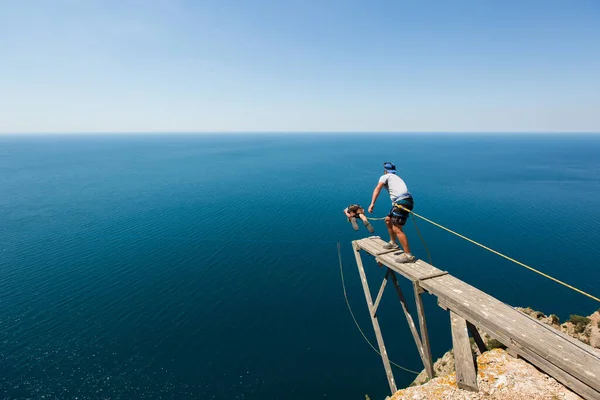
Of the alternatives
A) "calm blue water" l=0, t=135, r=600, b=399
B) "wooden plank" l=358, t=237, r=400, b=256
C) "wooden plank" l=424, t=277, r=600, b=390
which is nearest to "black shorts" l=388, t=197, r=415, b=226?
"wooden plank" l=358, t=237, r=400, b=256

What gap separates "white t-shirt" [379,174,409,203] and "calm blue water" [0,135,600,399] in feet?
52.4

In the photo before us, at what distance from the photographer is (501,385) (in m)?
5.82

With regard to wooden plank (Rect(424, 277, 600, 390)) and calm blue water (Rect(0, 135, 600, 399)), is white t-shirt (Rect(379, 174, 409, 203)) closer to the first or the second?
wooden plank (Rect(424, 277, 600, 390))

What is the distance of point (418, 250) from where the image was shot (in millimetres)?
35531

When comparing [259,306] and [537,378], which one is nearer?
[537,378]

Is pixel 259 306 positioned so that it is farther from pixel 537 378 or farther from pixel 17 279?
pixel 17 279

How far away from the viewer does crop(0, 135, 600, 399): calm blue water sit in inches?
748

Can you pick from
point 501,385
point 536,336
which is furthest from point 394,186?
point 501,385

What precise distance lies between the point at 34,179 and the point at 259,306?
93382mm

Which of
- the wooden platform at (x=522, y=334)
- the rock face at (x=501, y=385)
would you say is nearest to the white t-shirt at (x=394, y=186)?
the wooden platform at (x=522, y=334)

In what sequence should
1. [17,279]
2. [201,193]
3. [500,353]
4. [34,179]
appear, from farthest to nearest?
[34,179]
[201,193]
[17,279]
[500,353]

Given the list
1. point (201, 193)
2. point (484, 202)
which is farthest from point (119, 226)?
point (484, 202)

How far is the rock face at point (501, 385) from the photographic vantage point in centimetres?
547

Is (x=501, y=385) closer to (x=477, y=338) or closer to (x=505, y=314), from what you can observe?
(x=505, y=314)
